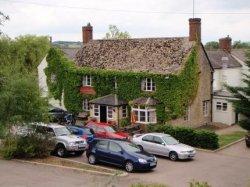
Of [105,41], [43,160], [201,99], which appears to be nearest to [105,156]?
[43,160]

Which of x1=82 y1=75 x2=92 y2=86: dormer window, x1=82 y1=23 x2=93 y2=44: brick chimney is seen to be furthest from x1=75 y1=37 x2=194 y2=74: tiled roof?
x1=82 y1=23 x2=93 y2=44: brick chimney

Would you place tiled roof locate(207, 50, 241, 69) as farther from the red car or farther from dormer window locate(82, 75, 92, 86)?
the red car

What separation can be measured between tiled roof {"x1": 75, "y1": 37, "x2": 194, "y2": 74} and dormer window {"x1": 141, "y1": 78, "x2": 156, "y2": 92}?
3.03 feet

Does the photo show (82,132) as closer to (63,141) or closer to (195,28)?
(63,141)

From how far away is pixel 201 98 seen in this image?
4522cm

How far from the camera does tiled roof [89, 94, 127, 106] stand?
42750 millimetres

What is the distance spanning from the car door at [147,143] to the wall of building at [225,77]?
20572 millimetres

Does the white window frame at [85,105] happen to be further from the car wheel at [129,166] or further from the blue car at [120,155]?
the car wheel at [129,166]

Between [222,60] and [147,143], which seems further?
[222,60]

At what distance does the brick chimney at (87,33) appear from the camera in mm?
52000

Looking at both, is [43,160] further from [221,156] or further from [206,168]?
[221,156]

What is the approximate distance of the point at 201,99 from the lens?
148ft

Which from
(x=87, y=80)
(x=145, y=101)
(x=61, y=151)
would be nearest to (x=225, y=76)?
(x=145, y=101)

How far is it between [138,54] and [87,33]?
9457 millimetres
